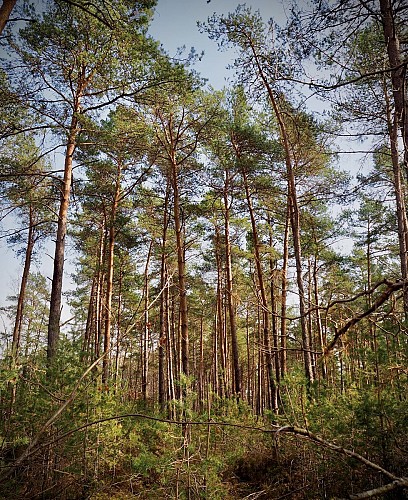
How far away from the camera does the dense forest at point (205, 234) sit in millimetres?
3986

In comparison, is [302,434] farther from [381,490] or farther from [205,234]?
[205,234]

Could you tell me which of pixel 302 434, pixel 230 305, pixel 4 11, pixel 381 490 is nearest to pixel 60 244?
pixel 230 305

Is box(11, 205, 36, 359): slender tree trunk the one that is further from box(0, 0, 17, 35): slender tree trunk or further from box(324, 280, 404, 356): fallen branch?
box(324, 280, 404, 356): fallen branch

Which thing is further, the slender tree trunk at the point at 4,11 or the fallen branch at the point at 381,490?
the slender tree trunk at the point at 4,11

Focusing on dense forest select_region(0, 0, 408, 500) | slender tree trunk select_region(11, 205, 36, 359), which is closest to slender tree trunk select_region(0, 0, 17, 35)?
dense forest select_region(0, 0, 408, 500)

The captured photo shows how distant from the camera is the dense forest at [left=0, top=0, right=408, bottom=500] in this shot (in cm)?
399

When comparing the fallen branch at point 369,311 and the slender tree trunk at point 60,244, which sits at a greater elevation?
the slender tree trunk at point 60,244

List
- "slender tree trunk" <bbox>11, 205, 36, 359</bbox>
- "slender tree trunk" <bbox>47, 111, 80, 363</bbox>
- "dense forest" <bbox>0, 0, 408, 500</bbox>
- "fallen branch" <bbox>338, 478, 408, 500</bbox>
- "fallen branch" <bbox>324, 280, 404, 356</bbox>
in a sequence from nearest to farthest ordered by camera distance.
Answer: "fallen branch" <bbox>338, 478, 408, 500</bbox> → "fallen branch" <bbox>324, 280, 404, 356</bbox> → "dense forest" <bbox>0, 0, 408, 500</bbox> → "slender tree trunk" <bbox>47, 111, 80, 363</bbox> → "slender tree trunk" <bbox>11, 205, 36, 359</bbox>

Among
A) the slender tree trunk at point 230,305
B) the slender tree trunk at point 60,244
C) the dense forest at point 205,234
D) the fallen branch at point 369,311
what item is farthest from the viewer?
the slender tree trunk at point 230,305

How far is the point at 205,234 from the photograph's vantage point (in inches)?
580

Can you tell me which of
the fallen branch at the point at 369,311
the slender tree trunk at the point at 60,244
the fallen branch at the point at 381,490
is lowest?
the fallen branch at the point at 381,490

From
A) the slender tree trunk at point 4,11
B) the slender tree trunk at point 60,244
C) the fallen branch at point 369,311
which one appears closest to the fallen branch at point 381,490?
the fallen branch at point 369,311

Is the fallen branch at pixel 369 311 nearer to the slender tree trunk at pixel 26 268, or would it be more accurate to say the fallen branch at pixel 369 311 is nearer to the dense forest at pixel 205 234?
the dense forest at pixel 205 234

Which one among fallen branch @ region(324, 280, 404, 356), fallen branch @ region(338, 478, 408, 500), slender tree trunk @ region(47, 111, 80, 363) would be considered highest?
slender tree trunk @ region(47, 111, 80, 363)
